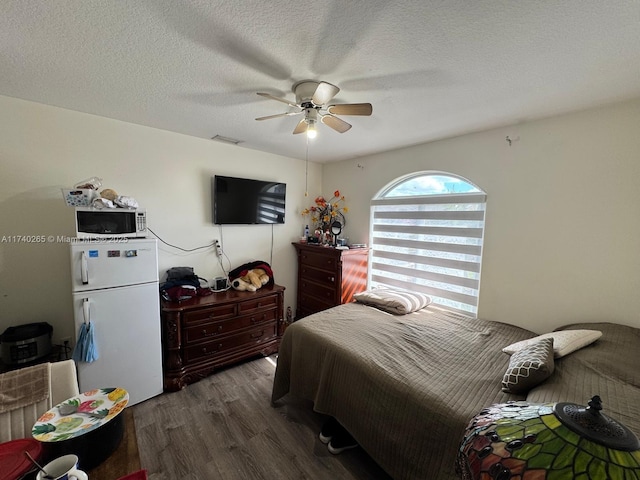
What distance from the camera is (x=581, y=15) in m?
1.07

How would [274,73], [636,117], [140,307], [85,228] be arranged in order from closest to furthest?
[274,73]
[636,117]
[85,228]
[140,307]

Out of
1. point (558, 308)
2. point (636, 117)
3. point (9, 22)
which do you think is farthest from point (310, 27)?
point (558, 308)

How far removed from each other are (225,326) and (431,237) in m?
2.39

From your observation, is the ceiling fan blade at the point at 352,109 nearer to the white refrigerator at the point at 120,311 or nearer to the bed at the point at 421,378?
the bed at the point at 421,378

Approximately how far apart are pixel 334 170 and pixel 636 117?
2.90 metres

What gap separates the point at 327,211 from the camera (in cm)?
371

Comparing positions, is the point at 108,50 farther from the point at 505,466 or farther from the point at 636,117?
the point at 636,117

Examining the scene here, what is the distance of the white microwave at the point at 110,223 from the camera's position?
1926mm

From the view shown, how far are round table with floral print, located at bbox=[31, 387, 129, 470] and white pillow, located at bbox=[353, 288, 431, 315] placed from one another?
2141mm

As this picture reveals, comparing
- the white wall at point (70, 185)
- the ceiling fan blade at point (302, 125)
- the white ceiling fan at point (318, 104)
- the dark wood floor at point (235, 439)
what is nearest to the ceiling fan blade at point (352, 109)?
the white ceiling fan at point (318, 104)

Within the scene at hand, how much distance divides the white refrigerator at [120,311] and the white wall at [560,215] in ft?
9.84

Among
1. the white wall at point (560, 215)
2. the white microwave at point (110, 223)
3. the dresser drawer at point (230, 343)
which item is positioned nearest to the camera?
the white wall at point (560, 215)

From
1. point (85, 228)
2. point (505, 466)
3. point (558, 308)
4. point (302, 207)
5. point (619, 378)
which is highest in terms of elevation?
point (302, 207)

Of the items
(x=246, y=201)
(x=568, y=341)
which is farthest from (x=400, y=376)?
(x=246, y=201)
